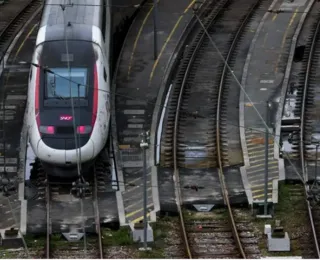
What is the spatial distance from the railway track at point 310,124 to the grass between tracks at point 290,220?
1.42ft

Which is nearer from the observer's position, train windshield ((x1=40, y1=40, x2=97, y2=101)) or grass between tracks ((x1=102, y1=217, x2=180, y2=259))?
grass between tracks ((x1=102, y1=217, x2=180, y2=259))

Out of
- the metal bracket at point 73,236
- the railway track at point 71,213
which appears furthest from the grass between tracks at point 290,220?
the metal bracket at point 73,236

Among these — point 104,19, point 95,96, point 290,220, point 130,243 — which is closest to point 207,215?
point 290,220

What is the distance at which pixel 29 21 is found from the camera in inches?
3066

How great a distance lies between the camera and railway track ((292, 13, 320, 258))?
54469 mm

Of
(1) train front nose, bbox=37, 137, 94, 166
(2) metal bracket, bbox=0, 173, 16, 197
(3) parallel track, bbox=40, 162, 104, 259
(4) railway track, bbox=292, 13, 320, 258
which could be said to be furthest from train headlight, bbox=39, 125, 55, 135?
(4) railway track, bbox=292, 13, 320, 258

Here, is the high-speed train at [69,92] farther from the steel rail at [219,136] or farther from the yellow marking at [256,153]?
the yellow marking at [256,153]

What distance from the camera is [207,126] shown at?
63188 millimetres

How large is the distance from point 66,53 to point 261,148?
33.9 feet

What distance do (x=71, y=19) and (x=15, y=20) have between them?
1794 centimetres

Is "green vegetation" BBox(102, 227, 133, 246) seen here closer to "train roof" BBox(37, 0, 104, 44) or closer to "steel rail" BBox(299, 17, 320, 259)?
"steel rail" BBox(299, 17, 320, 259)

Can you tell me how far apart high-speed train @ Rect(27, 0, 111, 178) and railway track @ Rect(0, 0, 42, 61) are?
1153cm

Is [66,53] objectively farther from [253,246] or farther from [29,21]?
[29,21]

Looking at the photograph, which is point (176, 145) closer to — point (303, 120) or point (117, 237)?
point (303, 120)
